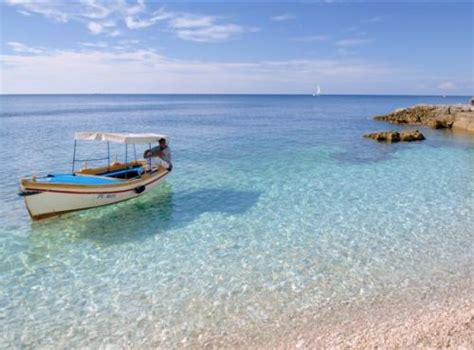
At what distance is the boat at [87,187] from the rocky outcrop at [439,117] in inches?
1494

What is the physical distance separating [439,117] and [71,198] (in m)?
47.4

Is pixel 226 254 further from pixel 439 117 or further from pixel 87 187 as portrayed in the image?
pixel 439 117

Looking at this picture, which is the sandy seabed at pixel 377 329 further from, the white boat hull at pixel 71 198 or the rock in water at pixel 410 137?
the rock in water at pixel 410 137

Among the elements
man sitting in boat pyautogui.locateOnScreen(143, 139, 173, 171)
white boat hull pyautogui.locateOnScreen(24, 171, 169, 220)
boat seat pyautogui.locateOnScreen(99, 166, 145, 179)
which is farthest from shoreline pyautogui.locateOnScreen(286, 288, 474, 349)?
man sitting in boat pyautogui.locateOnScreen(143, 139, 173, 171)

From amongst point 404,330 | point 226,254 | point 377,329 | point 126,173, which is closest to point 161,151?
point 126,173

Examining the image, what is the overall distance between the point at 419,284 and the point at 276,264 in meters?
3.63

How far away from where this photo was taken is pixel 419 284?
30.6 ft

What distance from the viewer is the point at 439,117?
47.8 metres

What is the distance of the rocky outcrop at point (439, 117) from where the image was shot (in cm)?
4244

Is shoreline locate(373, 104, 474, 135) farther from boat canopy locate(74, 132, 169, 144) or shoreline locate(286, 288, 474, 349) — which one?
shoreline locate(286, 288, 474, 349)

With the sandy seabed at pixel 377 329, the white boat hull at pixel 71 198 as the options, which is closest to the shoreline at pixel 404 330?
the sandy seabed at pixel 377 329

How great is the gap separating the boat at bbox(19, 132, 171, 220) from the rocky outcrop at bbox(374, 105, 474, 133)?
37956mm

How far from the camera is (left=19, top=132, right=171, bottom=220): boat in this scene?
13273mm

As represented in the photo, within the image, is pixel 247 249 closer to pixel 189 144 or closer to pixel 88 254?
pixel 88 254
